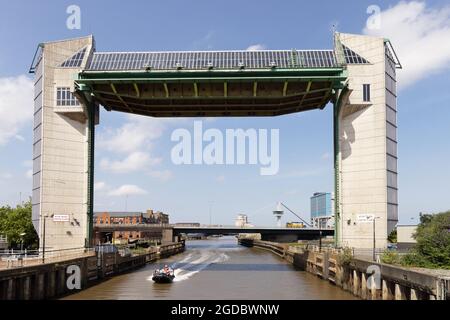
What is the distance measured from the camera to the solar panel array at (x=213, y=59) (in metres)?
59.3

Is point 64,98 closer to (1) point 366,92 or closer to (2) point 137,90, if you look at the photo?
(2) point 137,90

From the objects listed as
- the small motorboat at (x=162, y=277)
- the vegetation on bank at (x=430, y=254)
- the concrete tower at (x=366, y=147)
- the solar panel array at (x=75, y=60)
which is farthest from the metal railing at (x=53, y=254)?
the vegetation on bank at (x=430, y=254)

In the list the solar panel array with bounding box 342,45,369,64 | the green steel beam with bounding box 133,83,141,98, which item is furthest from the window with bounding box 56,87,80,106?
the solar panel array with bounding box 342,45,369,64

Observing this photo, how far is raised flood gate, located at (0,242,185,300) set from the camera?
37562 mm

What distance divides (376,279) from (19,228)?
219 feet

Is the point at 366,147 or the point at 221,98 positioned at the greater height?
the point at 221,98

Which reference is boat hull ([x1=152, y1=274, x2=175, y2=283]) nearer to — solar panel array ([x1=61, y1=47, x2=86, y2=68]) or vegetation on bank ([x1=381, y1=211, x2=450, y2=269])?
vegetation on bank ([x1=381, y1=211, x2=450, y2=269])

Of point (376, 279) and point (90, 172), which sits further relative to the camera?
point (90, 172)

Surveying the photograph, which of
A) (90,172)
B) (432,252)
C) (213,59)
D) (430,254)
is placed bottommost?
(430,254)

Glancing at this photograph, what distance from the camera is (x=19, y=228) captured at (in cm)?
8700

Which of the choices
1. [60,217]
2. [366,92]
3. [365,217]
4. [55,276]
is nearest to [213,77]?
[366,92]
